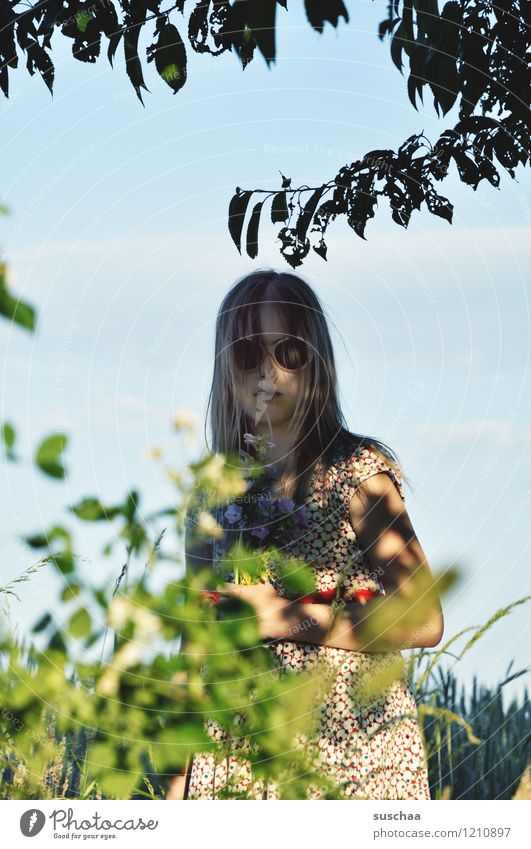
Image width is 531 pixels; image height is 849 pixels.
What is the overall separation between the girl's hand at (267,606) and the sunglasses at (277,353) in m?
0.66

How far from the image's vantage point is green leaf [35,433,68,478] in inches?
62.2

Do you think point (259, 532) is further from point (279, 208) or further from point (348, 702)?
point (279, 208)

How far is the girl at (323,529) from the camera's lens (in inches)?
87.4

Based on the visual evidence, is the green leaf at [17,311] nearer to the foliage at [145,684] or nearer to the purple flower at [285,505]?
the foliage at [145,684]

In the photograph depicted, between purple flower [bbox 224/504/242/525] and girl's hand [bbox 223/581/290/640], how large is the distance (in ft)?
0.49

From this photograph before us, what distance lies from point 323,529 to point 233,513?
456 millimetres

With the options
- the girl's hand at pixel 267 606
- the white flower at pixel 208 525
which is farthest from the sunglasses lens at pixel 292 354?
the girl's hand at pixel 267 606

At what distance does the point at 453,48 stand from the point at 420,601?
1470 millimetres

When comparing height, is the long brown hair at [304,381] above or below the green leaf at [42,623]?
above

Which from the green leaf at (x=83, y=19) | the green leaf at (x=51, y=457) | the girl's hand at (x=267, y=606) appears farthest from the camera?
the green leaf at (x=83, y=19)

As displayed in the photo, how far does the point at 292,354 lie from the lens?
2539mm

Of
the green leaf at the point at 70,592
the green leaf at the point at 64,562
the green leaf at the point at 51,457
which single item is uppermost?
the green leaf at the point at 51,457
